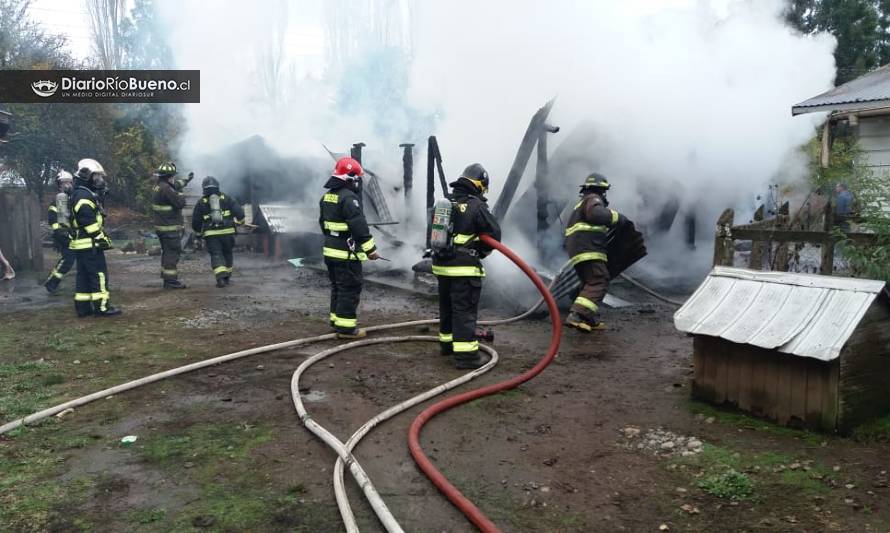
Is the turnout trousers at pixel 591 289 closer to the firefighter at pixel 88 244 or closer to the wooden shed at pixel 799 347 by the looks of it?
the wooden shed at pixel 799 347

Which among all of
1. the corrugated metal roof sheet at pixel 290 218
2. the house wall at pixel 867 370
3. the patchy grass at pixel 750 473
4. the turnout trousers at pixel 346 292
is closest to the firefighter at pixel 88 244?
the turnout trousers at pixel 346 292

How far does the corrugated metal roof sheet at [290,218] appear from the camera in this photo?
14281 millimetres

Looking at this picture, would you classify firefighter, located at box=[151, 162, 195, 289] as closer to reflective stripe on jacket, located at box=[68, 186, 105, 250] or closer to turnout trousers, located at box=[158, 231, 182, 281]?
turnout trousers, located at box=[158, 231, 182, 281]

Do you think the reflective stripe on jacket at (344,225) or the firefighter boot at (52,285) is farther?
the firefighter boot at (52,285)

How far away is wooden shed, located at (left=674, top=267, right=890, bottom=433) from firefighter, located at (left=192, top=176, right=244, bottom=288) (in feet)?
25.3

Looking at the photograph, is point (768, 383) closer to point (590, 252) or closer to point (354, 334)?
point (590, 252)

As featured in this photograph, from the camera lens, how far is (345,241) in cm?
664

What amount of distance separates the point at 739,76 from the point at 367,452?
863 centimetres

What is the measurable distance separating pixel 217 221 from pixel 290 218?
4423mm

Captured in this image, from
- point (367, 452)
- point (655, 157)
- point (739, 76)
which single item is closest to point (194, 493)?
point (367, 452)

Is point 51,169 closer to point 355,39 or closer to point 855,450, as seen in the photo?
point 355,39

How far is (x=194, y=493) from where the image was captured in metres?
3.32

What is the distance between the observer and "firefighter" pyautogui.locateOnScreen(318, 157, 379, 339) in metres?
6.56

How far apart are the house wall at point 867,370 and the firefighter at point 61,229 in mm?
9864
